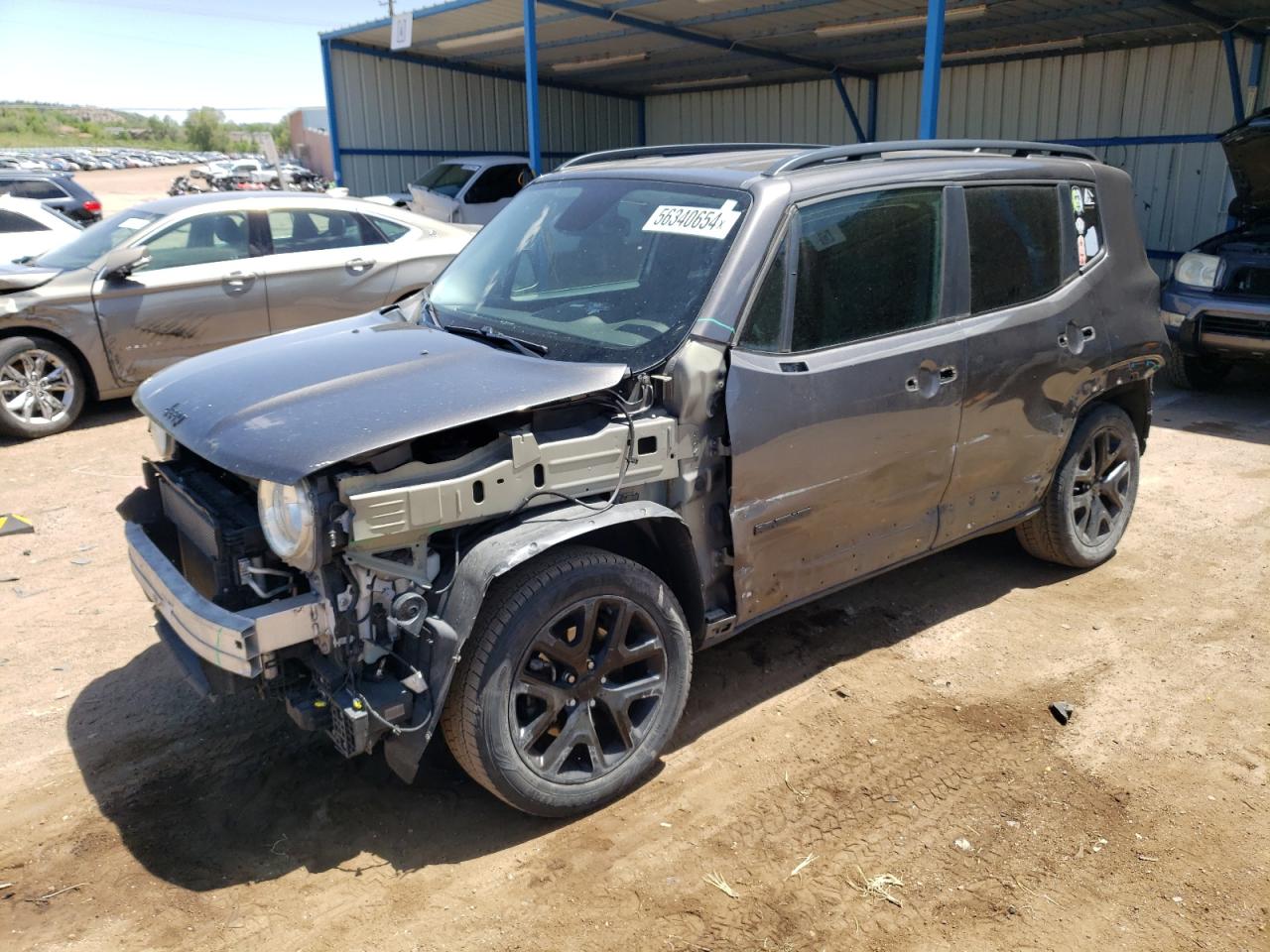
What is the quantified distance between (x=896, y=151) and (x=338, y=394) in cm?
242

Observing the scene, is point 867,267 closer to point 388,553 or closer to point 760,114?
point 388,553

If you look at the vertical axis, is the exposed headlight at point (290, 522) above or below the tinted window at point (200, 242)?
below

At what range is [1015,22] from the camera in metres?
12.8

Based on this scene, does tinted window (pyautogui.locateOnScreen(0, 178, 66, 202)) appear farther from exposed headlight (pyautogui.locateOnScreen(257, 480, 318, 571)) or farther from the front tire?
the front tire

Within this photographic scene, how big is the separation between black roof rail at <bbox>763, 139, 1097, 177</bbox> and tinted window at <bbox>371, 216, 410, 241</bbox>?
5.34m

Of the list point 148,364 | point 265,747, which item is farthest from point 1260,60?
point 265,747

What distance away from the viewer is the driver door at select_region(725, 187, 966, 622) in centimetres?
340

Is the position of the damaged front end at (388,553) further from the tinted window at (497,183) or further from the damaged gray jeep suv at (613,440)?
the tinted window at (497,183)

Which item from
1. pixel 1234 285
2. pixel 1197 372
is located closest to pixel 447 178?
pixel 1197 372

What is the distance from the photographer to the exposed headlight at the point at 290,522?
2701mm

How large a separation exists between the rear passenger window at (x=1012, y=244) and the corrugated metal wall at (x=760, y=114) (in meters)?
14.5

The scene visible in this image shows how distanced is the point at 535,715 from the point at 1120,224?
12.1 ft

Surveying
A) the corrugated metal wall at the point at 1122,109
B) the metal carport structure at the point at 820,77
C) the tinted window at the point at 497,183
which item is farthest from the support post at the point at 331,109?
the corrugated metal wall at the point at 1122,109

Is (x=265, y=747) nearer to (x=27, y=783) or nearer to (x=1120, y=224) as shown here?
(x=27, y=783)
